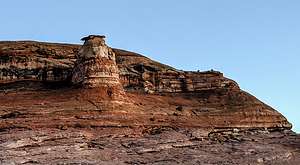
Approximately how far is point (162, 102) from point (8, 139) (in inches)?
769

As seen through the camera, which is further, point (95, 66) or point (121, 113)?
point (95, 66)

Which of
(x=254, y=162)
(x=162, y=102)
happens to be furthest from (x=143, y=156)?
(x=162, y=102)

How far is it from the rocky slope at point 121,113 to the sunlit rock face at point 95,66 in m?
0.08

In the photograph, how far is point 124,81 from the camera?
62.8 metres

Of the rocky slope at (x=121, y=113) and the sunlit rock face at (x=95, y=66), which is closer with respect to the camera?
Answer: the rocky slope at (x=121, y=113)

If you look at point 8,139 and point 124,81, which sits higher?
point 124,81

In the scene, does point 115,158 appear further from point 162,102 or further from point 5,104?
point 162,102

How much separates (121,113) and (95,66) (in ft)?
16.0

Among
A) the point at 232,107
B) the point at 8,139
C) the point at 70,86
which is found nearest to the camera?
the point at 8,139

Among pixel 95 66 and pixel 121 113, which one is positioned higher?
pixel 95 66

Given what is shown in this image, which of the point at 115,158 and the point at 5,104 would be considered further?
the point at 5,104

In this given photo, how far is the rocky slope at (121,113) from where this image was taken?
47.6 meters

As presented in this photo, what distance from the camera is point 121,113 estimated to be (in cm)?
5350

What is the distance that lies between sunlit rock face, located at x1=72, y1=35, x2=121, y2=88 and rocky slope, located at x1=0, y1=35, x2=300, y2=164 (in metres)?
0.08
